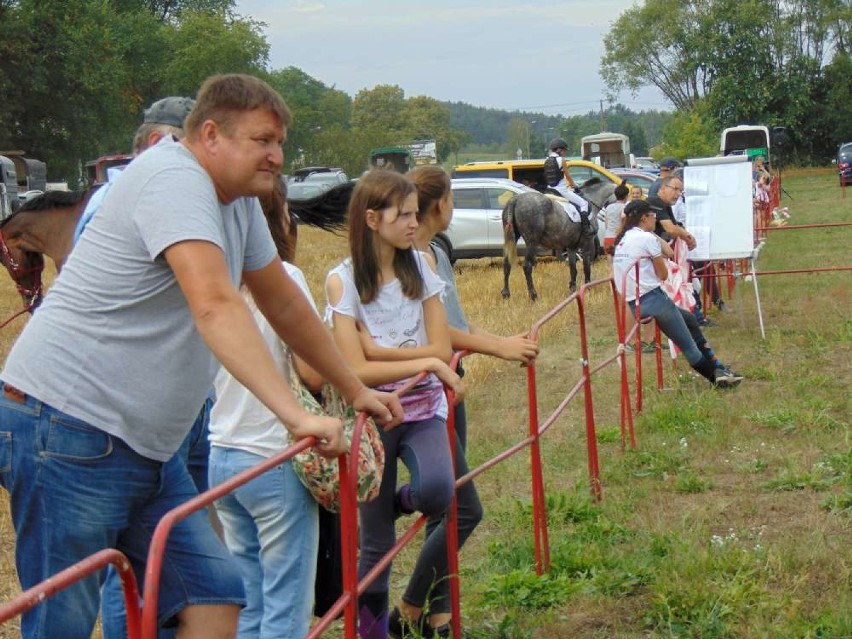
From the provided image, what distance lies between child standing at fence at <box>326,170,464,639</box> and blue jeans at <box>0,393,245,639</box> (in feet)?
3.88

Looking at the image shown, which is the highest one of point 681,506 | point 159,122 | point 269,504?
point 159,122

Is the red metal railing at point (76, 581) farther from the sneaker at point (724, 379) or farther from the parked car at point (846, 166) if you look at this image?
the parked car at point (846, 166)

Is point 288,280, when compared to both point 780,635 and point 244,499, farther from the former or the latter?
point 780,635

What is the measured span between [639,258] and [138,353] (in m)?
7.06

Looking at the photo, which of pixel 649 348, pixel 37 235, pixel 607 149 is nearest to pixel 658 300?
pixel 649 348

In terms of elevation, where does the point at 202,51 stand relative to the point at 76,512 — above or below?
above

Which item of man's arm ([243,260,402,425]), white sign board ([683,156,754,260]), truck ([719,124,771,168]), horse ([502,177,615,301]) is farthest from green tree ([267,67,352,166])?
man's arm ([243,260,402,425])

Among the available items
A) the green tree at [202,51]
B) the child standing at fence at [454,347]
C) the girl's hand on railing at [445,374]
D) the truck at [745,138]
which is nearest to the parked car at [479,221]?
the child standing at fence at [454,347]

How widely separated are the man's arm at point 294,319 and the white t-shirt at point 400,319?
36.8 inches

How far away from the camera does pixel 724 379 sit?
9.45 metres

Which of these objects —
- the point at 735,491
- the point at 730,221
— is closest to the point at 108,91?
the point at 730,221

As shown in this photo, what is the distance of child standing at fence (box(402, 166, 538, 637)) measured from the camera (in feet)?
14.7

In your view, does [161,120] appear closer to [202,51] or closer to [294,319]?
[294,319]

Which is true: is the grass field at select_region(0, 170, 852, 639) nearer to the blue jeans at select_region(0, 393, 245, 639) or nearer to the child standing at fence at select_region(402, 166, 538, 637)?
the child standing at fence at select_region(402, 166, 538, 637)
